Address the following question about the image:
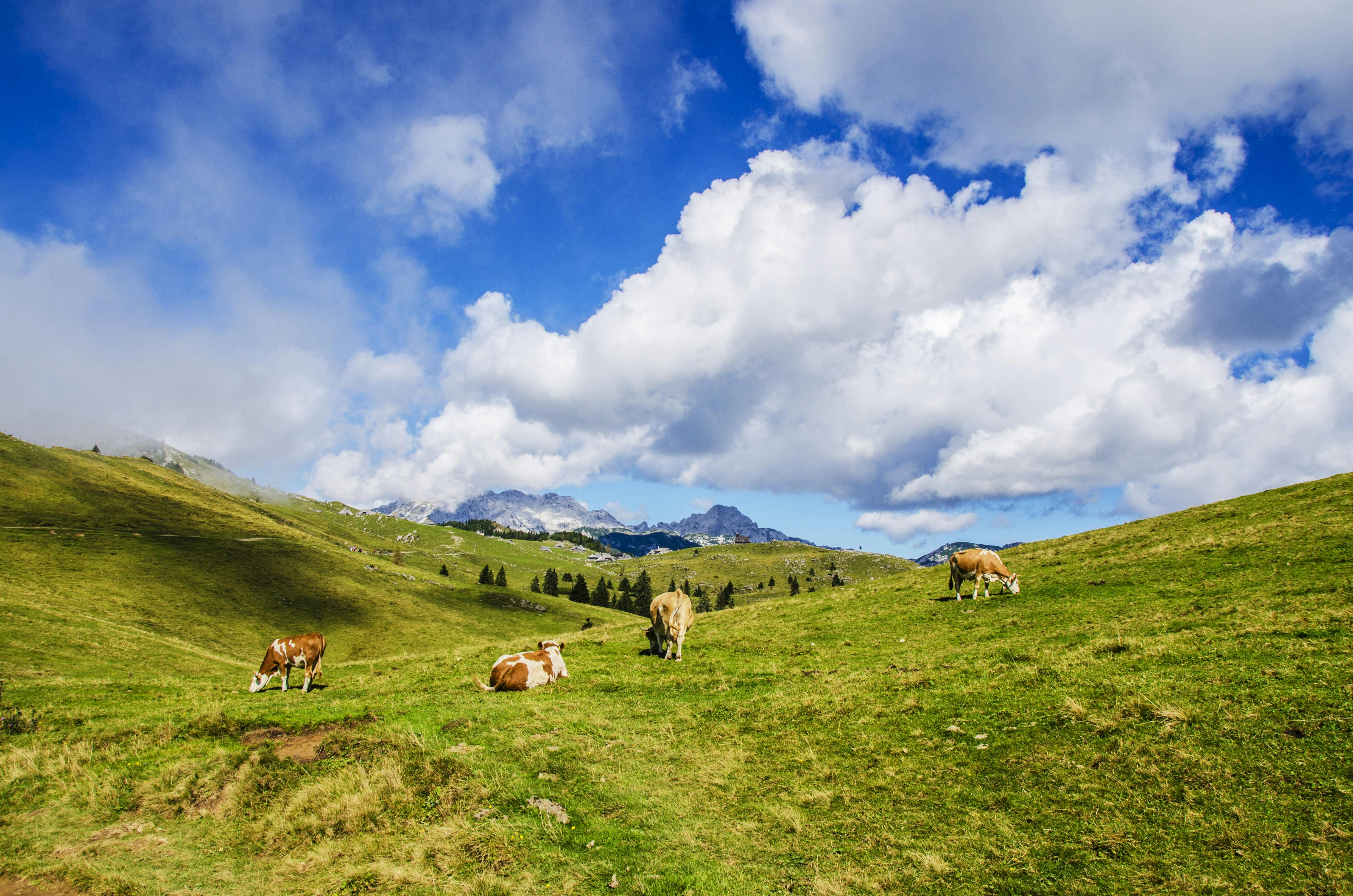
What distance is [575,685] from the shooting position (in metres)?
19.7

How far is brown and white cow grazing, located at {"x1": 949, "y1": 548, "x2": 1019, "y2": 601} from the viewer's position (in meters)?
28.3

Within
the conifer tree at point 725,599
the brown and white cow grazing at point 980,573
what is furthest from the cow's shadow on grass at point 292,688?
the conifer tree at point 725,599

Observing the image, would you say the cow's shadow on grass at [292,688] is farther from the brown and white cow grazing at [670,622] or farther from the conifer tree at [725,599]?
the conifer tree at [725,599]

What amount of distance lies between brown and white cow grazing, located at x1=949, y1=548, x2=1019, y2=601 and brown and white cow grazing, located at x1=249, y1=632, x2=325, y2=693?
2974 centimetres

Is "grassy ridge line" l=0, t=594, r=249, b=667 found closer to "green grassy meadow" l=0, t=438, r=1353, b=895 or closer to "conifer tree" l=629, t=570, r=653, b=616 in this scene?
"green grassy meadow" l=0, t=438, r=1353, b=895

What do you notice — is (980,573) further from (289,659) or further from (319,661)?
(289,659)

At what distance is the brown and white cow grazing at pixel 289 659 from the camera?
2480 centimetres

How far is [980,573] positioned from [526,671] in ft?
73.4

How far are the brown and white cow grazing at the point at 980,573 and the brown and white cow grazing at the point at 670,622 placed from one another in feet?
46.1

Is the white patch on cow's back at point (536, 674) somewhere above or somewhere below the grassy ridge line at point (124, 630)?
above

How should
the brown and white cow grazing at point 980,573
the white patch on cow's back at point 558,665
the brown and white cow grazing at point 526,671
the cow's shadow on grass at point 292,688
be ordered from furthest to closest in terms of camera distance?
1. the brown and white cow grazing at point 980,573
2. the cow's shadow on grass at point 292,688
3. the white patch on cow's back at point 558,665
4. the brown and white cow grazing at point 526,671

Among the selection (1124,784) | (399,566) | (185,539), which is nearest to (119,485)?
(185,539)

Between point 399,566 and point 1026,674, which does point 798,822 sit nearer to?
point 1026,674

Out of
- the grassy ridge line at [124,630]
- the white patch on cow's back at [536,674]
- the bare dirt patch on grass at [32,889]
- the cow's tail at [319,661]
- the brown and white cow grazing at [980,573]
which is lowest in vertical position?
the grassy ridge line at [124,630]
